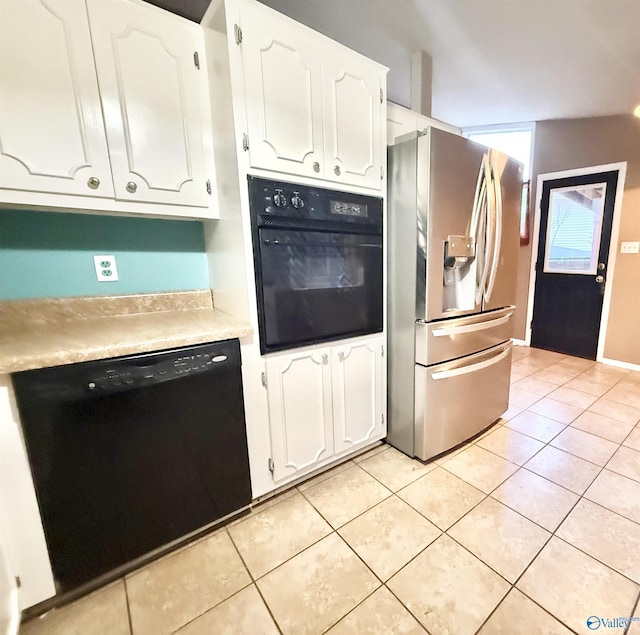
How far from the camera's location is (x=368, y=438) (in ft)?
6.08

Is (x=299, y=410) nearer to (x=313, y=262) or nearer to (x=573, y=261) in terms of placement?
(x=313, y=262)

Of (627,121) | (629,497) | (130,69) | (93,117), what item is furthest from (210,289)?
(627,121)

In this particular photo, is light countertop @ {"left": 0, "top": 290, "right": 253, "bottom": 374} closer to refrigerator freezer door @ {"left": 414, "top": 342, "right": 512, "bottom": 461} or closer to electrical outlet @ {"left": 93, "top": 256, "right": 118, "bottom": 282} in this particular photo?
electrical outlet @ {"left": 93, "top": 256, "right": 118, "bottom": 282}

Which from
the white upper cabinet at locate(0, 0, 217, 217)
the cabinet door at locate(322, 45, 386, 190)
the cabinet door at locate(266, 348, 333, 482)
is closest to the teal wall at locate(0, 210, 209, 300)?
the white upper cabinet at locate(0, 0, 217, 217)

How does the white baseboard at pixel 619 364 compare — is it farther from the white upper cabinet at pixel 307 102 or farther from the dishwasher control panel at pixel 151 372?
the dishwasher control panel at pixel 151 372

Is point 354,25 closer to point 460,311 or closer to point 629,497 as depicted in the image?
point 460,311

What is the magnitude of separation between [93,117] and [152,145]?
202mm

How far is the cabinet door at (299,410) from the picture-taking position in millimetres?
1454

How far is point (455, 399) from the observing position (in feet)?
5.98

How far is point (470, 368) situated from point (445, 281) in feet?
1.82

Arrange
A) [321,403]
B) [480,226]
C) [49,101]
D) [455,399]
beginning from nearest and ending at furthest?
1. [49,101]
2. [321,403]
3. [480,226]
4. [455,399]

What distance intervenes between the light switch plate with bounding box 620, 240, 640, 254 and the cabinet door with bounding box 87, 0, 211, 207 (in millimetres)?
4006

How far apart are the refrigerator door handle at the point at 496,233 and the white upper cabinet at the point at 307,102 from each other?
676 mm

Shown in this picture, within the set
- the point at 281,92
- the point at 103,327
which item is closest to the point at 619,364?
the point at 281,92
